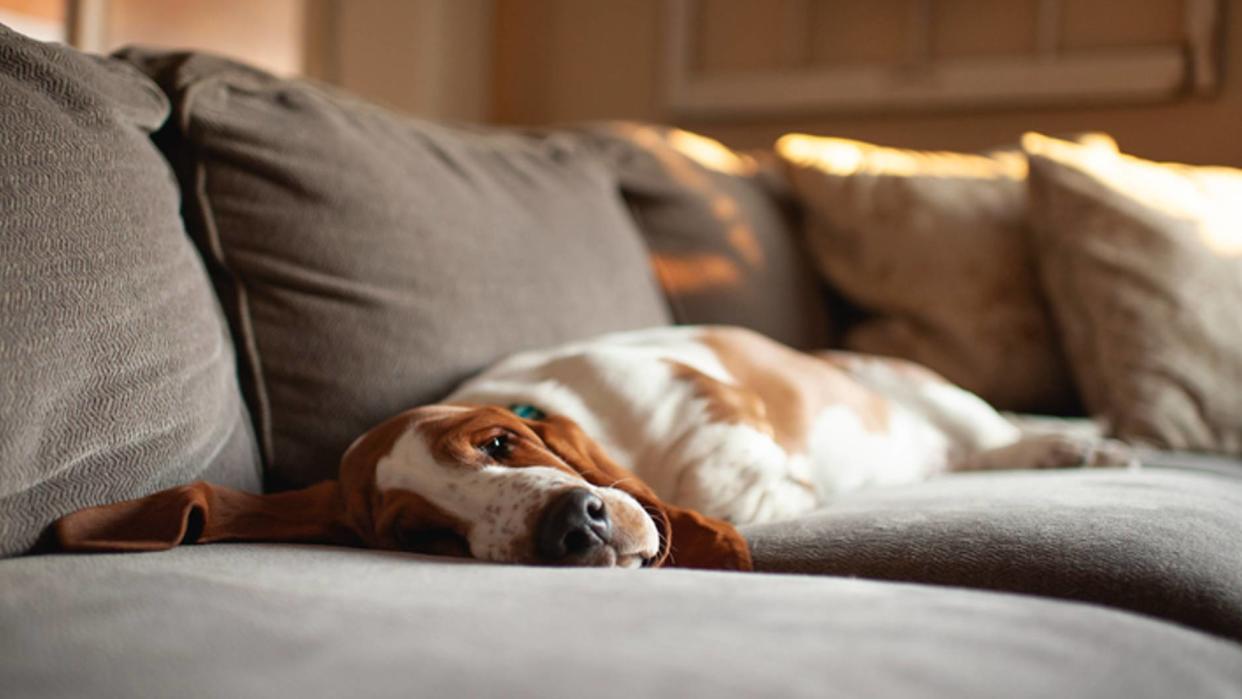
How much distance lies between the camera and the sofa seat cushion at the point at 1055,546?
1172 mm

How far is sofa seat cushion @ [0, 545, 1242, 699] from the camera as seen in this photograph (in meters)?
0.75

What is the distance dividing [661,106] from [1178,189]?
6.66 ft

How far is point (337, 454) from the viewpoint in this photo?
5.33ft

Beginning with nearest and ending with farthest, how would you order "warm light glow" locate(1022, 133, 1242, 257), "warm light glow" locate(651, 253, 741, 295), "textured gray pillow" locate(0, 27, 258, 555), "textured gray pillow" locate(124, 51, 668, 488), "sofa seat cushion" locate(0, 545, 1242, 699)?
"sofa seat cushion" locate(0, 545, 1242, 699)
"textured gray pillow" locate(0, 27, 258, 555)
"textured gray pillow" locate(124, 51, 668, 488)
"warm light glow" locate(1022, 133, 1242, 257)
"warm light glow" locate(651, 253, 741, 295)

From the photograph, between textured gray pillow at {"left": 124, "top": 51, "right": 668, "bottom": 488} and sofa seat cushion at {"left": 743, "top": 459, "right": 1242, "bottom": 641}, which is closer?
sofa seat cushion at {"left": 743, "top": 459, "right": 1242, "bottom": 641}

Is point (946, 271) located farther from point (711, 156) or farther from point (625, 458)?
point (625, 458)

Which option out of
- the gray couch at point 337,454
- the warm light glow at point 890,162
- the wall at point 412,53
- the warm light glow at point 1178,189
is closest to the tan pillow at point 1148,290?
the warm light glow at point 1178,189

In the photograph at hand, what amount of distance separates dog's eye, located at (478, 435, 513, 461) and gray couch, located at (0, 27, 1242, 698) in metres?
0.22

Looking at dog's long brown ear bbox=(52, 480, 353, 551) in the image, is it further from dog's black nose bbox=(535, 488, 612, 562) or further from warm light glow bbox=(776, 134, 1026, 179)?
warm light glow bbox=(776, 134, 1026, 179)

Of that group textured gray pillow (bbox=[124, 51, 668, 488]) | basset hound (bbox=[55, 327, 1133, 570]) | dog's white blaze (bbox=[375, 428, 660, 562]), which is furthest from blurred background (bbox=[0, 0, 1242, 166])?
dog's white blaze (bbox=[375, 428, 660, 562])

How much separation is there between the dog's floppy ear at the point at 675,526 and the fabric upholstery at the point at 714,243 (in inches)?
45.5

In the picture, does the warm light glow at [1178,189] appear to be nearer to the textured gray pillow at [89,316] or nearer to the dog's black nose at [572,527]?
the dog's black nose at [572,527]

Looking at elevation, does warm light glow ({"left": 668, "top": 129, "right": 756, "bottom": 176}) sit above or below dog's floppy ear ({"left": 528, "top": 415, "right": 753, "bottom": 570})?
above

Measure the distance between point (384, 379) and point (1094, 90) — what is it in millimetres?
2636
